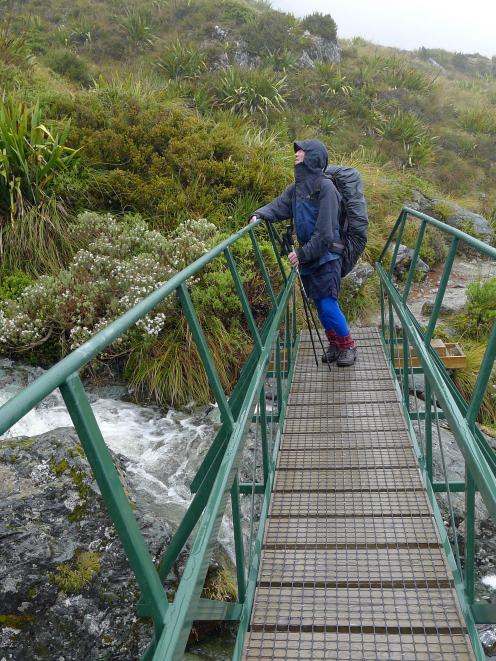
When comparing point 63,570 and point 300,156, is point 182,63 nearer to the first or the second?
point 300,156

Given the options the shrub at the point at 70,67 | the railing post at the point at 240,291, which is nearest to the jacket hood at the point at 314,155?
the railing post at the point at 240,291

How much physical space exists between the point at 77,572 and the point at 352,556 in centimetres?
139

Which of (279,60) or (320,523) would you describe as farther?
(279,60)

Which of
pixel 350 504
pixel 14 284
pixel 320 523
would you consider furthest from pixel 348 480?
pixel 14 284

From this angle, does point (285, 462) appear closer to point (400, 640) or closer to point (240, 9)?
point (400, 640)

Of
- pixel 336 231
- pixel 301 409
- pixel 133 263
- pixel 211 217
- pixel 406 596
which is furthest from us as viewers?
pixel 211 217

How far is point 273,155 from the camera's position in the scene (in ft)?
28.8

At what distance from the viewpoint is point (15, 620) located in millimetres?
2551

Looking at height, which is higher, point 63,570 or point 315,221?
point 315,221

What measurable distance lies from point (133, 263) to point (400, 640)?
14.7ft

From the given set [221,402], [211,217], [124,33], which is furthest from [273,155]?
[124,33]

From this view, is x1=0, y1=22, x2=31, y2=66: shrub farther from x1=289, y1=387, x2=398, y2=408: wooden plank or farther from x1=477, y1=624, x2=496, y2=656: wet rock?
x1=477, y1=624, x2=496, y2=656: wet rock

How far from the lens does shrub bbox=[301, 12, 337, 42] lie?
749 inches

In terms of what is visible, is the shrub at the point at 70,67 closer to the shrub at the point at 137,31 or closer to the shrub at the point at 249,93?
the shrub at the point at 249,93
